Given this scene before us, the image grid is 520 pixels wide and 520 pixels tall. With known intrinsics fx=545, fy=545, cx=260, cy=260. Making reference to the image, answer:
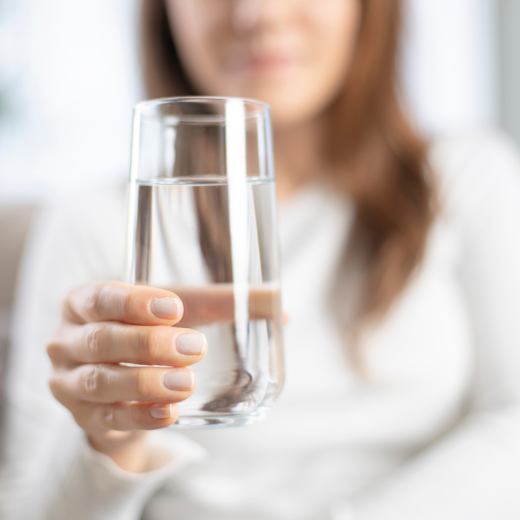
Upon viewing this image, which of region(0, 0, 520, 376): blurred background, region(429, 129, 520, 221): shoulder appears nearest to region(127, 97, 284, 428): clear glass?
region(429, 129, 520, 221): shoulder

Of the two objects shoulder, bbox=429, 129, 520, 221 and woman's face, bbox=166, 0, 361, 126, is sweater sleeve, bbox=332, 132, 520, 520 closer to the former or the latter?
shoulder, bbox=429, 129, 520, 221

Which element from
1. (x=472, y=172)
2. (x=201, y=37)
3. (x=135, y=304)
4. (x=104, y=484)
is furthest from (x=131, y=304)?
(x=472, y=172)

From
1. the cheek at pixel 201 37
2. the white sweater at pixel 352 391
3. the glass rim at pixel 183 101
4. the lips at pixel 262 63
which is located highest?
the cheek at pixel 201 37

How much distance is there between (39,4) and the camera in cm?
266

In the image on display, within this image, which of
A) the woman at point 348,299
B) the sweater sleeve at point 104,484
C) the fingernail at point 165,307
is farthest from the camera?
the woman at point 348,299

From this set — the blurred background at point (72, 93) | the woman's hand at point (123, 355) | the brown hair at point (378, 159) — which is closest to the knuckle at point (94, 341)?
the woman's hand at point (123, 355)

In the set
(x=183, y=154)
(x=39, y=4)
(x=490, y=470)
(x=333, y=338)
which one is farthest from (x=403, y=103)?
(x=39, y=4)

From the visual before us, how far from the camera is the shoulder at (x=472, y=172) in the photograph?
103 centimetres

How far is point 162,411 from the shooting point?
0.38 meters

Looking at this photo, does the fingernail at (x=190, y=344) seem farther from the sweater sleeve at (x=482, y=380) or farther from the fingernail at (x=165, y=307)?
the sweater sleeve at (x=482, y=380)

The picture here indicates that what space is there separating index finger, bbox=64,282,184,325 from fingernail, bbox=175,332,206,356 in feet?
0.05

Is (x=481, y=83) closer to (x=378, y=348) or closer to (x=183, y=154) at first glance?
(x=378, y=348)

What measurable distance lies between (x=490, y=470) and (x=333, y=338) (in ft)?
1.04

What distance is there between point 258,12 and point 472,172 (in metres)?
0.51
